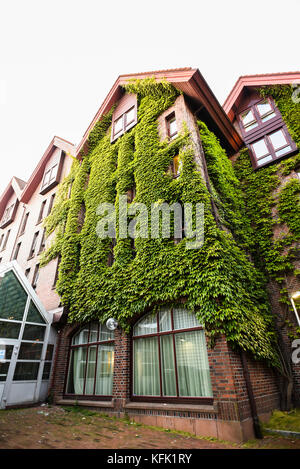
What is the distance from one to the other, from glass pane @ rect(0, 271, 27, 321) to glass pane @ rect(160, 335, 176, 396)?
6.66 metres

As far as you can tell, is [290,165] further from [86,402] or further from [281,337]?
[86,402]

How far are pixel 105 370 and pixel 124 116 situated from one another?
13500 millimetres

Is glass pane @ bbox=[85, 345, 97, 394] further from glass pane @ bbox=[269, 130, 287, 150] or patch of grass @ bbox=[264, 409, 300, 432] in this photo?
glass pane @ bbox=[269, 130, 287, 150]

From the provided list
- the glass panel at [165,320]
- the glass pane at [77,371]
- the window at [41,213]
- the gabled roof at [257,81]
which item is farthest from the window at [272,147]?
the window at [41,213]

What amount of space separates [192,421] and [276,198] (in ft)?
30.2

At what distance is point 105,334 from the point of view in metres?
9.63

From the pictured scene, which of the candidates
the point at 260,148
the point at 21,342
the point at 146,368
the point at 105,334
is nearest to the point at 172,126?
the point at 260,148

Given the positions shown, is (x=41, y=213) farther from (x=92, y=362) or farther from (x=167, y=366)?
(x=167, y=366)

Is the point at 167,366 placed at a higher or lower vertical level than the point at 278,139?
lower

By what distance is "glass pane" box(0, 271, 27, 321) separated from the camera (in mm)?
10105

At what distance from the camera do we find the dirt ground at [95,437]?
16.3 feet

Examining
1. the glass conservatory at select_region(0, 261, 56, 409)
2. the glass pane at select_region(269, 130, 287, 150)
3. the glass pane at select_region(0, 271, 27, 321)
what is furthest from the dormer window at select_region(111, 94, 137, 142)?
the glass pane at select_region(0, 271, 27, 321)

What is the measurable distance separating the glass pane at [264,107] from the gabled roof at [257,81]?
3.07 feet

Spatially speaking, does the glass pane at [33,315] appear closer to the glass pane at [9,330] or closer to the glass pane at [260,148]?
the glass pane at [9,330]
